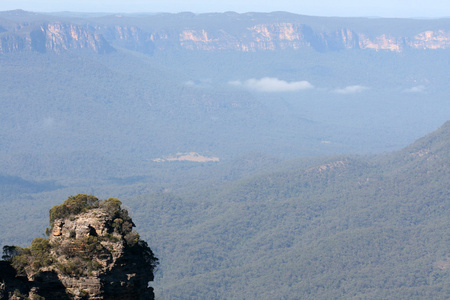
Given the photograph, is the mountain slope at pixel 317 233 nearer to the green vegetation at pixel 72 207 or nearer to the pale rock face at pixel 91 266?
the green vegetation at pixel 72 207

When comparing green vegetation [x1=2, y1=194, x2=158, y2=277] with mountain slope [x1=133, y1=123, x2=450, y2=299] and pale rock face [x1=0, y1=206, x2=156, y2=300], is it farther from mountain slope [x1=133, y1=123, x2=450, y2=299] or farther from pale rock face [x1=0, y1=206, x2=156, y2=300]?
mountain slope [x1=133, y1=123, x2=450, y2=299]

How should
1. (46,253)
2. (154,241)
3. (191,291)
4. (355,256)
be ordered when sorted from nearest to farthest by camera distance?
(46,253), (191,291), (355,256), (154,241)

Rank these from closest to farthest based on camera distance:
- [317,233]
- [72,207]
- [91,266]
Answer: [91,266] → [72,207] → [317,233]

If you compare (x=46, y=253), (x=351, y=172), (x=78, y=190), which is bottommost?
(x=78, y=190)

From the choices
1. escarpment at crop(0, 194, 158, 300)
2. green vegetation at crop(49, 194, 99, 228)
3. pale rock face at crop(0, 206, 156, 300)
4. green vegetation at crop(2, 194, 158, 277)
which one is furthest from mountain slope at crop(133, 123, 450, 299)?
pale rock face at crop(0, 206, 156, 300)

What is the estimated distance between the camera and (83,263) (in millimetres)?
25922

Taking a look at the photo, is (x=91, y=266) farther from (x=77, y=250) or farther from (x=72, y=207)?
(x=72, y=207)

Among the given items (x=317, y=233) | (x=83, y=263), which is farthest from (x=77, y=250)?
(x=317, y=233)

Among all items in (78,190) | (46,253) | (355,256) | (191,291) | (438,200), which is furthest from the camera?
(78,190)

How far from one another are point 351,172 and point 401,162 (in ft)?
48.1

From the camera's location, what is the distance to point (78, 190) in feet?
593

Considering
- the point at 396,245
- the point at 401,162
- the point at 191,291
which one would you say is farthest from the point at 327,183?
the point at 191,291

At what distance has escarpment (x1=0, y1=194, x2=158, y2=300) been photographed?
84.8ft

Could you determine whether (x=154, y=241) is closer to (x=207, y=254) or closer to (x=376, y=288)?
(x=207, y=254)
